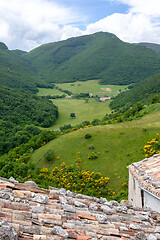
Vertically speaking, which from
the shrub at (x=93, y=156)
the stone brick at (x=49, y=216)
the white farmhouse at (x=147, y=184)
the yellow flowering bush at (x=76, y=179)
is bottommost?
the stone brick at (x=49, y=216)

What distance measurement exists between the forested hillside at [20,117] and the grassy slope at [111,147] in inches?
1126

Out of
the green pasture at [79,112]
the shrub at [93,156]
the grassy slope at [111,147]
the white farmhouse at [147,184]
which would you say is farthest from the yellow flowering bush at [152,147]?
the green pasture at [79,112]

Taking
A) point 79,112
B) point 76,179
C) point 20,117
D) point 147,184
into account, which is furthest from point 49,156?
point 79,112

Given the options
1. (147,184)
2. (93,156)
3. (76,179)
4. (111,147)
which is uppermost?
(111,147)

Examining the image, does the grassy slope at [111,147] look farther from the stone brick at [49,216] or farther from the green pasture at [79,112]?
the green pasture at [79,112]

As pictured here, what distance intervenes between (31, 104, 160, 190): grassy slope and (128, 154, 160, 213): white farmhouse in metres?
11.0

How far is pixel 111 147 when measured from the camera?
34469 mm

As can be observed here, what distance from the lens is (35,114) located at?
104 meters

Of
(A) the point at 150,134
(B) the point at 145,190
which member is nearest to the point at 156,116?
(A) the point at 150,134

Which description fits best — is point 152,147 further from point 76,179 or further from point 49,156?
point 49,156

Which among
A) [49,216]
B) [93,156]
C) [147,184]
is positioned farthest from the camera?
[93,156]

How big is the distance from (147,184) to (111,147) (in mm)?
21014

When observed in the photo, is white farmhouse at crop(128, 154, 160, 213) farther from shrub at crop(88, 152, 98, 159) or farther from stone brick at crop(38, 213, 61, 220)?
shrub at crop(88, 152, 98, 159)

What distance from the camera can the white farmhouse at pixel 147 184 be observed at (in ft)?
41.1
